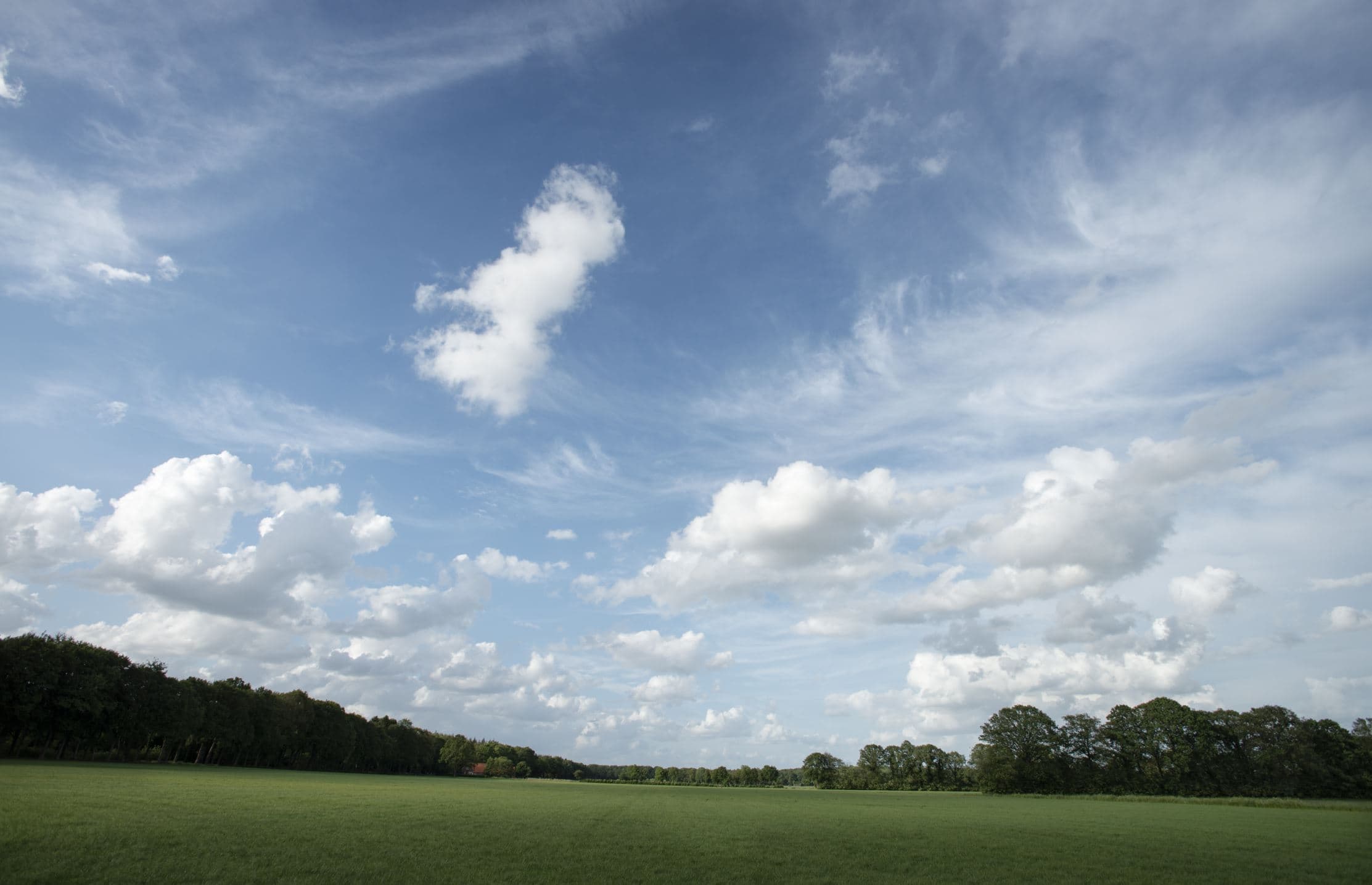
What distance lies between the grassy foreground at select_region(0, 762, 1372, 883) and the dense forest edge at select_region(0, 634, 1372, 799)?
43.4 metres

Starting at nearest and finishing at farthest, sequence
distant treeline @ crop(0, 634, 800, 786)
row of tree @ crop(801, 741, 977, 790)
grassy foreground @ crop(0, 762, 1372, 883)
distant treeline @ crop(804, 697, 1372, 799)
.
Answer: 1. grassy foreground @ crop(0, 762, 1372, 883)
2. distant treeline @ crop(0, 634, 800, 786)
3. distant treeline @ crop(804, 697, 1372, 799)
4. row of tree @ crop(801, 741, 977, 790)

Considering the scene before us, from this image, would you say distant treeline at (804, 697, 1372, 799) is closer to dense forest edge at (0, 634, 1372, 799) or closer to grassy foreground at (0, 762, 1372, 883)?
dense forest edge at (0, 634, 1372, 799)

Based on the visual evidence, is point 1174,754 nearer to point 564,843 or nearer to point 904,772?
point 904,772

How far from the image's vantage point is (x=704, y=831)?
115 feet

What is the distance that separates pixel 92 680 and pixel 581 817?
83.7 metres

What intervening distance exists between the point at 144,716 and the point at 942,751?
15705cm

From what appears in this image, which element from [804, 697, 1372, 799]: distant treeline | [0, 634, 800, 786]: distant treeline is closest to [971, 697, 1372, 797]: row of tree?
[804, 697, 1372, 799]: distant treeline

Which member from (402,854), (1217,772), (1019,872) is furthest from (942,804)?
(1217,772)

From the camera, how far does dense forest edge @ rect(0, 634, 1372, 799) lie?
82938 millimetres

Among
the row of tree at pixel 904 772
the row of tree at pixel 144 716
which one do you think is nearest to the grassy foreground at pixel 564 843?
the row of tree at pixel 144 716

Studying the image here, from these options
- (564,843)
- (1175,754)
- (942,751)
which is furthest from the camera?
(942,751)

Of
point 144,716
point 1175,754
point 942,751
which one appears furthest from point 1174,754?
point 144,716

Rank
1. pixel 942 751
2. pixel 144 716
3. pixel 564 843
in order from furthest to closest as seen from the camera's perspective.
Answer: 1. pixel 942 751
2. pixel 144 716
3. pixel 564 843

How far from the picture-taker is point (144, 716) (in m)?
94.5
